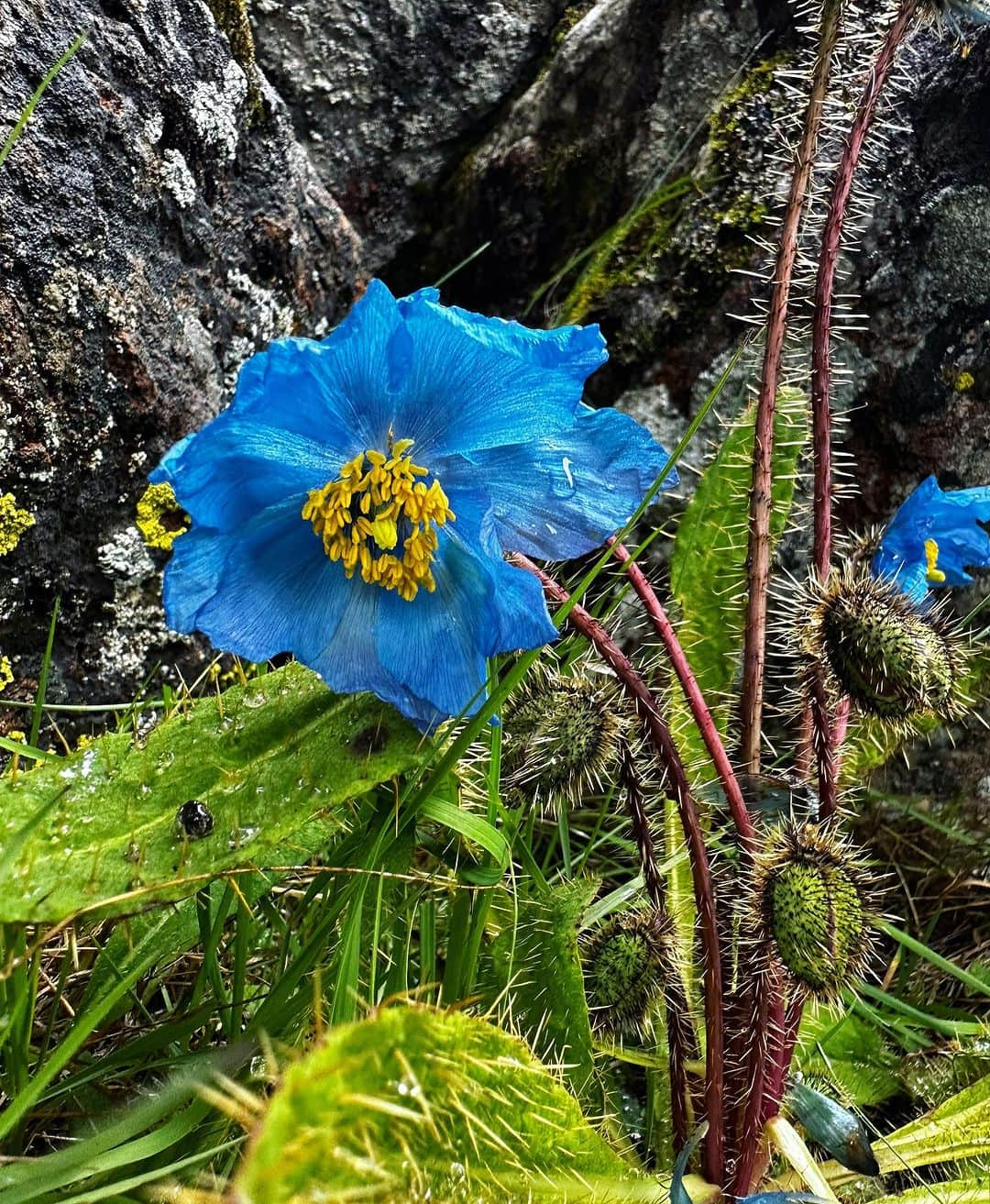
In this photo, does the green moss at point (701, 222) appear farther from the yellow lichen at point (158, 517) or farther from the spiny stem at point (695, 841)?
the spiny stem at point (695, 841)

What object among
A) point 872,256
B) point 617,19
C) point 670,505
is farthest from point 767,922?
point 617,19

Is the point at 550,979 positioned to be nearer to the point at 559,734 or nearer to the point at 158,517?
the point at 559,734

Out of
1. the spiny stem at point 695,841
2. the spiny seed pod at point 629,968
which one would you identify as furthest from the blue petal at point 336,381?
the spiny seed pod at point 629,968

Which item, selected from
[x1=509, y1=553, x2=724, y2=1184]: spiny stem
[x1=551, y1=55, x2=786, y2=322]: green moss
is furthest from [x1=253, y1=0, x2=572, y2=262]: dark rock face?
[x1=509, y1=553, x2=724, y2=1184]: spiny stem

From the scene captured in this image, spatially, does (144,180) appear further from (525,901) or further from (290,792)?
(525,901)

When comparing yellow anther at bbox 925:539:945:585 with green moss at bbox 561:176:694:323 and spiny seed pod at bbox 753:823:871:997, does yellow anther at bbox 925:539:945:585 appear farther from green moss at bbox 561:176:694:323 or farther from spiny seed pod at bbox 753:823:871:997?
green moss at bbox 561:176:694:323

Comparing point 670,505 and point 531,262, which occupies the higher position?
point 531,262

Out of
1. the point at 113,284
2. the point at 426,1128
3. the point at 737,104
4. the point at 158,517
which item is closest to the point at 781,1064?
the point at 426,1128
